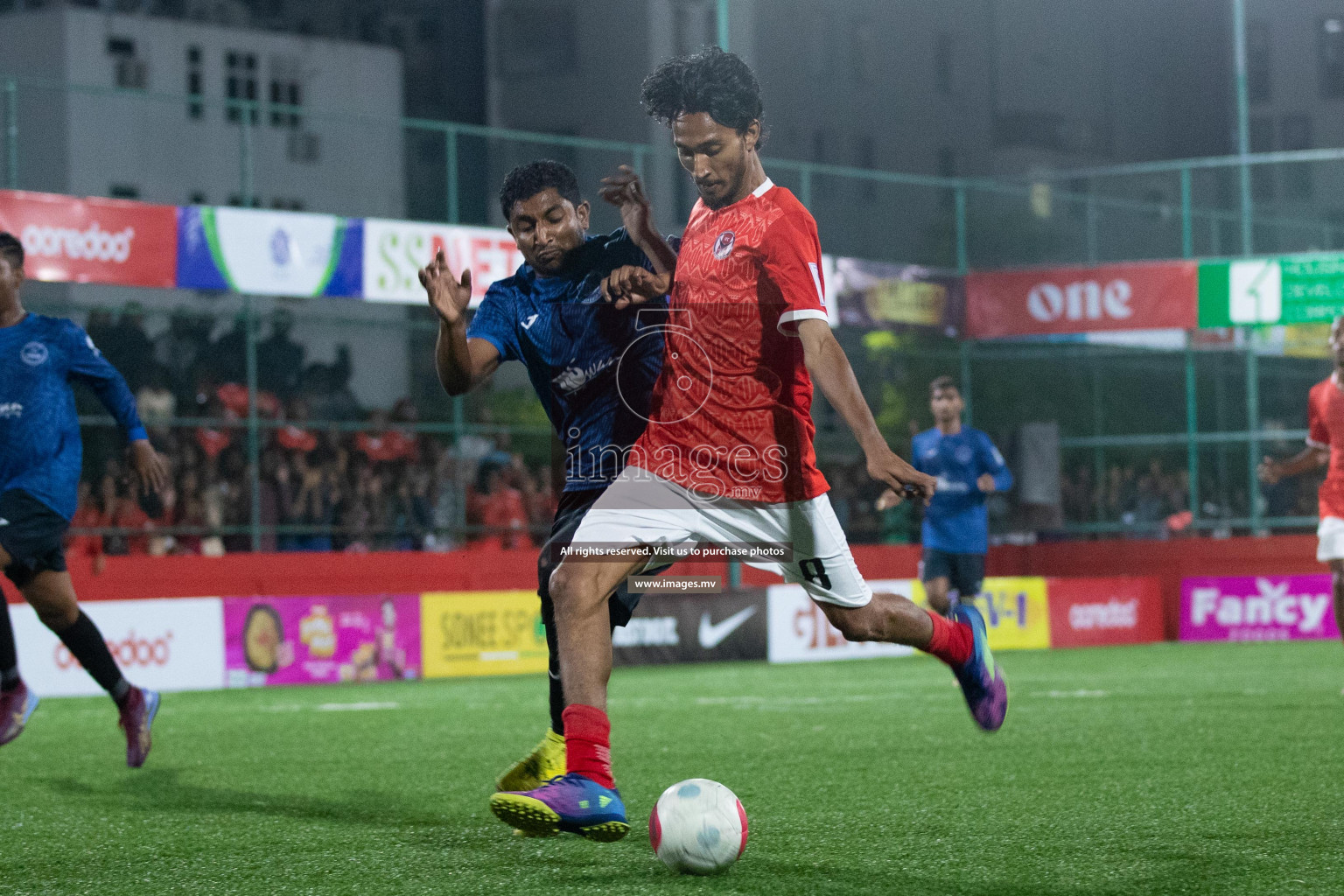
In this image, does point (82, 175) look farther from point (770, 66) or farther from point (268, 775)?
point (268, 775)

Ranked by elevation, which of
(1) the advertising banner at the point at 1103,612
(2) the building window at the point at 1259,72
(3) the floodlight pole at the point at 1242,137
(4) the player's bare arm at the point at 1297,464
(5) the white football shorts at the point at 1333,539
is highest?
(2) the building window at the point at 1259,72

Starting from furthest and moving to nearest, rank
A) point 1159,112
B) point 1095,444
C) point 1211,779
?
1. point 1159,112
2. point 1095,444
3. point 1211,779

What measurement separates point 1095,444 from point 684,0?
27110mm

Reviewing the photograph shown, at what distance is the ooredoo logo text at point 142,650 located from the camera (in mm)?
13844

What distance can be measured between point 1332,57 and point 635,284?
170ft

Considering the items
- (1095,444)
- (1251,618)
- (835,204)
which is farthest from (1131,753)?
(835,204)

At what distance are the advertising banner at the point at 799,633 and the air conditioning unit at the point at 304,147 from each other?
99.0 ft

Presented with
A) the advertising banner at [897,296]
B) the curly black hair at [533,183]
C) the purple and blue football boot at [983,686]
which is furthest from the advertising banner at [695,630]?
the curly black hair at [533,183]

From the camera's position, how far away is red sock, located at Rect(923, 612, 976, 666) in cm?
541

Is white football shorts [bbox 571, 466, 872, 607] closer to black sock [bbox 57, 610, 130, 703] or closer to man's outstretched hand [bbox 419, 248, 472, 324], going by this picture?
man's outstretched hand [bbox 419, 248, 472, 324]

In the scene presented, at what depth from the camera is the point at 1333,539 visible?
9969mm

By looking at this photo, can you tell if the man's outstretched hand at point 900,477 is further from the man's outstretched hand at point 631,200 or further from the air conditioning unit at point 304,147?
the air conditioning unit at point 304,147

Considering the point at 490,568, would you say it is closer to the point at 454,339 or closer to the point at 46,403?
the point at 46,403

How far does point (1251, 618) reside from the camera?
20312 millimetres
